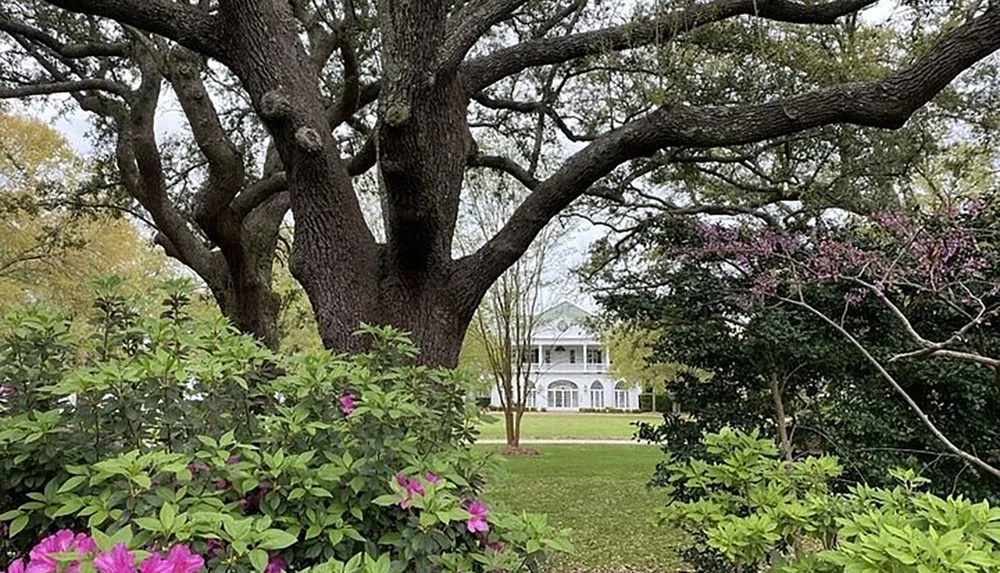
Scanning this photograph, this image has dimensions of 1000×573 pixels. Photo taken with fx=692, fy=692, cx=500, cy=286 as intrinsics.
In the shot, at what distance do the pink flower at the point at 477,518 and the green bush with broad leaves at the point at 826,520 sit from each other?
0.75m

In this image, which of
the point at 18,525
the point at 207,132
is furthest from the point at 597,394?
the point at 18,525

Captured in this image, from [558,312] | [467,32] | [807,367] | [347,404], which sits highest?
[558,312]

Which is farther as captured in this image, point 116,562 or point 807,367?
point 807,367

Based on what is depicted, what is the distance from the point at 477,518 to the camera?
66.4 inches

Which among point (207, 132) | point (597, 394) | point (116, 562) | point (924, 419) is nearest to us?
point (116, 562)

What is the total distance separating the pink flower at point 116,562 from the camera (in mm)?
1149

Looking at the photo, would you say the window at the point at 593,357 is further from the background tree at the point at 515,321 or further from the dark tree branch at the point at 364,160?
the dark tree branch at the point at 364,160

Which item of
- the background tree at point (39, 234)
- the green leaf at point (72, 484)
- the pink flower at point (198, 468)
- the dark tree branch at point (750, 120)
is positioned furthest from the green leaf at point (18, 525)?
the background tree at point (39, 234)

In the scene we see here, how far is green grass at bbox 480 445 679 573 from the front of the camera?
5840mm

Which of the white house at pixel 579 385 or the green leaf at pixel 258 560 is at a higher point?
the white house at pixel 579 385

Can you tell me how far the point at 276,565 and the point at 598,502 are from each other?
7.87m

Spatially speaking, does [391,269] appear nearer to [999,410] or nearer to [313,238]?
[313,238]

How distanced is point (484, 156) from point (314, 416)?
15.5 ft

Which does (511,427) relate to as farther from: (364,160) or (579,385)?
(579,385)
